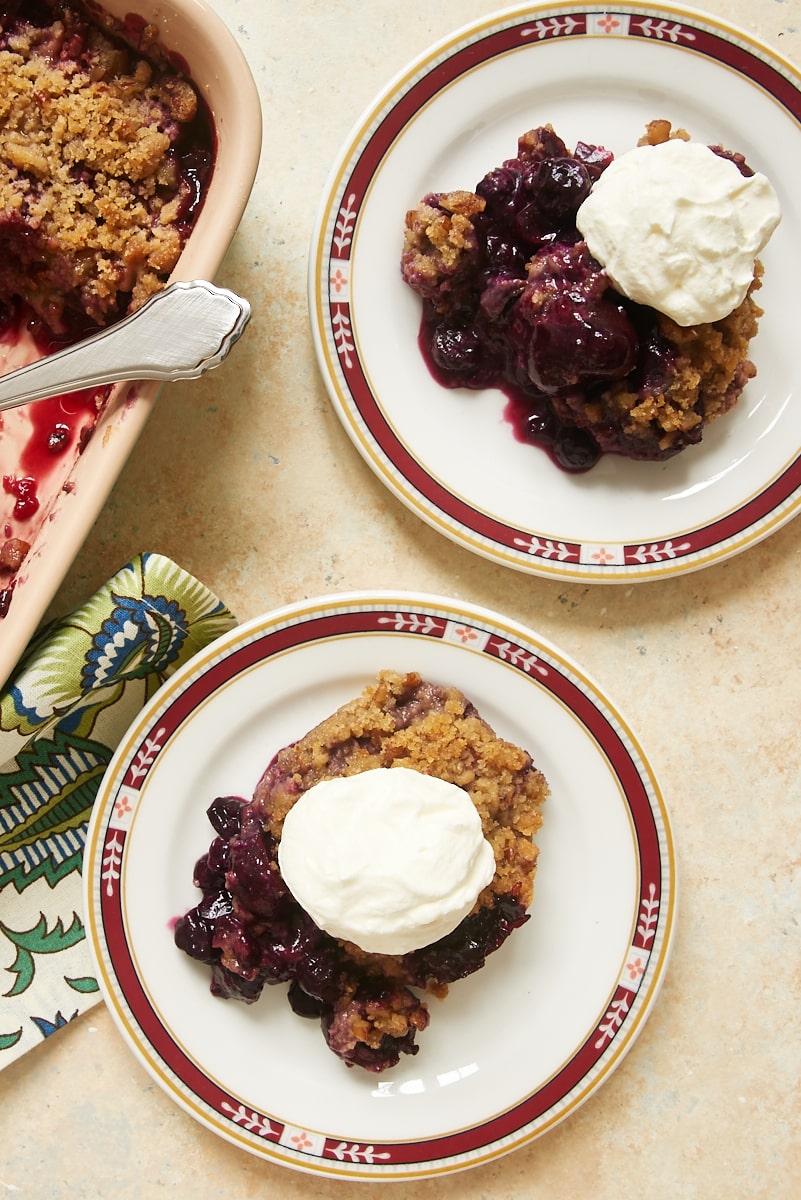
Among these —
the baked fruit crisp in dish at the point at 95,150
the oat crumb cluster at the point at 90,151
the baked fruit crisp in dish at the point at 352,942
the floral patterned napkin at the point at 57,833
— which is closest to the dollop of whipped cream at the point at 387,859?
the baked fruit crisp in dish at the point at 352,942

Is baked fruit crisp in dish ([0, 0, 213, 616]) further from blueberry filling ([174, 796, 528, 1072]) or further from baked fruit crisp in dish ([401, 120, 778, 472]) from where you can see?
blueberry filling ([174, 796, 528, 1072])

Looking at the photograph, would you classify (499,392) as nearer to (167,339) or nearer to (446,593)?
(446,593)

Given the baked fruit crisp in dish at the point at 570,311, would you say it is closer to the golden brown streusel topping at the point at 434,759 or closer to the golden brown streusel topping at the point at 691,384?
the golden brown streusel topping at the point at 691,384

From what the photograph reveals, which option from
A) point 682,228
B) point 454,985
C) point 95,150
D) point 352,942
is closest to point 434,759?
point 352,942

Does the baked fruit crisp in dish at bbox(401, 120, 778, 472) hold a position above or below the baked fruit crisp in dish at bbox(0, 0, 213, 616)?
below

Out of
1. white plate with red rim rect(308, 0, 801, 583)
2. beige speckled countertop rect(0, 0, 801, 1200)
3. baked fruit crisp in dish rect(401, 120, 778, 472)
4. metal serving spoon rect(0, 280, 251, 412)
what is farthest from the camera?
beige speckled countertop rect(0, 0, 801, 1200)

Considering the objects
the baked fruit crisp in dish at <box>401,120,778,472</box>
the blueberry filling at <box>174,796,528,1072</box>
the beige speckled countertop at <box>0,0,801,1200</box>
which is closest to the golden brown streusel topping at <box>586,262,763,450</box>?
the baked fruit crisp in dish at <box>401,120,778,472</box>

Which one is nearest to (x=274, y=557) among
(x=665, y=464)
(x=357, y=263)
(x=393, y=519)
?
(x=393, y=519)

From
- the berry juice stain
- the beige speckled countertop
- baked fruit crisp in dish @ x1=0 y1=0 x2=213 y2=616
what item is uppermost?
baked fruit crisp in dish @ x1=0 y1=0 x2=213 y2=616
